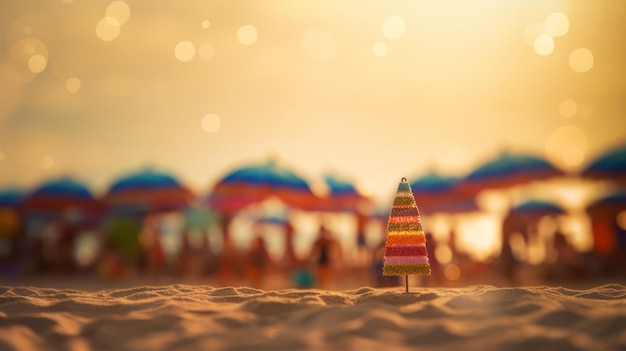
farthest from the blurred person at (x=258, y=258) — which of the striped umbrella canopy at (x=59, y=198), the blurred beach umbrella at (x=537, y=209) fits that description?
the blurred beach umbrella at (x=537, y=209)

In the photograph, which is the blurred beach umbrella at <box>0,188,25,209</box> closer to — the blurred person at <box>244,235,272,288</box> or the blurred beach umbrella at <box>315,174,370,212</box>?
the blurred beach umbrella at <box>315,174,370,212</box>

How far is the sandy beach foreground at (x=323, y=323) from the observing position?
3.75m

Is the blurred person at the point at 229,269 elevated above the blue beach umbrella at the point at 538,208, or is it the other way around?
the blue beach umbrella at the point at 538,208

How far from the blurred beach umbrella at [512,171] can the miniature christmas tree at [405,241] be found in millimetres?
10570

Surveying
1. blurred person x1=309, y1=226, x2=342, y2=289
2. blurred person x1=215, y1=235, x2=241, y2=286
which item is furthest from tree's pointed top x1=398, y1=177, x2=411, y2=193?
A: blurred person x1=215, y1=235, x2=241, y2=286

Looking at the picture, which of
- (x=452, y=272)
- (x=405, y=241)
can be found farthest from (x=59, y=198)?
(x=405, y=241)

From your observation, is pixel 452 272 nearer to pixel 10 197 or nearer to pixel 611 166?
pixel 611 166

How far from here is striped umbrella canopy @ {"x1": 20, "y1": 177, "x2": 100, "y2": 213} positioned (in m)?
18.3

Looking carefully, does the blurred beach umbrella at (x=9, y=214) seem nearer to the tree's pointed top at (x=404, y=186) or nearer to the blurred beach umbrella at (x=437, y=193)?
the blurred beach umbrella at (x=437, y=193)

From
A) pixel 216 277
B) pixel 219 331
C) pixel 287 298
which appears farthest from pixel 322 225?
pixel 219 331

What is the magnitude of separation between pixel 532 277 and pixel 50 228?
14026 mm

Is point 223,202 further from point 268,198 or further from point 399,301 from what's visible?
point 399,301

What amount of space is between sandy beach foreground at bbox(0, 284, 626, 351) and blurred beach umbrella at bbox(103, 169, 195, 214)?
12.2 meters

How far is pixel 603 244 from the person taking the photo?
17.3m
